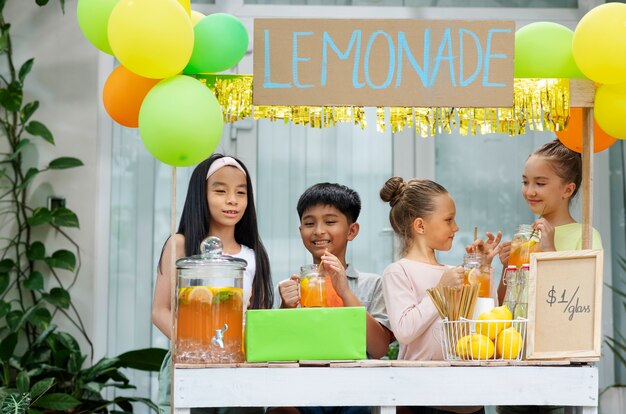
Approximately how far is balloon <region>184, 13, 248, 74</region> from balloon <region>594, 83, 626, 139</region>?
2.84ft

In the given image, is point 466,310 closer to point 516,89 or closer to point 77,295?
point 516,89

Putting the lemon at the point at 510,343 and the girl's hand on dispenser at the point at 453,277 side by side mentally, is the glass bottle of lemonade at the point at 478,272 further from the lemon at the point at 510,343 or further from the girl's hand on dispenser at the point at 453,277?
the lemon at the point at 510,343

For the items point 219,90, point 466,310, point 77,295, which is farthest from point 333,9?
point 466,310

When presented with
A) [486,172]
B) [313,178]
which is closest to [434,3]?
[486,172]

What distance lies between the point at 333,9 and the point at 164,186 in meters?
1.10

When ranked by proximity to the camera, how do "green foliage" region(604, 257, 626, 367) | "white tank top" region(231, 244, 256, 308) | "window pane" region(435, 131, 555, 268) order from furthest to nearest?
"window pane" region(435, 131, 555, 268) < "green foliage" region(604, 257, 626, 367) < "white tank top" region(231, 244, 256, 308)

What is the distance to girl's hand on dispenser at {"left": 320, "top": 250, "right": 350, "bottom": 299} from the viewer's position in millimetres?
2308

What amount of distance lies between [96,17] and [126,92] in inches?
8.0

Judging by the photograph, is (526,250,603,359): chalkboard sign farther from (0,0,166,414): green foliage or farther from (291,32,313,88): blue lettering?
(0,0,166,414): green foliage

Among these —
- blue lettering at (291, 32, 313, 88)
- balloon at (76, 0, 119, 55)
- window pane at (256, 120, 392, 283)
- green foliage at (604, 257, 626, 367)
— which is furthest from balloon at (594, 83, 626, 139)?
window pane at (256, 120, 392, 283)

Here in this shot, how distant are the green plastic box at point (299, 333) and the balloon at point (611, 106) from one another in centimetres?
76

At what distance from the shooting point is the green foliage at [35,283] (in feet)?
12.3

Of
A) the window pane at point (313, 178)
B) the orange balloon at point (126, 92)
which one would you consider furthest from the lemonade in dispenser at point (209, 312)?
the window pane at point (313, 178)

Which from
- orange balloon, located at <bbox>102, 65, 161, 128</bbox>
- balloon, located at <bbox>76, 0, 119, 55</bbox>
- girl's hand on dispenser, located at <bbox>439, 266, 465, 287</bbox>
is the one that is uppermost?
balloon, located at <bbox>76, 0, 119, 55</bbox>
